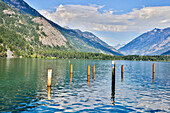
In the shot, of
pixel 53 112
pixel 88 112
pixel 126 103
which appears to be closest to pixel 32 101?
pixel 53 112

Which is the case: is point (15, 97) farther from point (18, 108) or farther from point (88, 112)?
point (88, 112)

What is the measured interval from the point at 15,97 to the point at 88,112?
13.4m

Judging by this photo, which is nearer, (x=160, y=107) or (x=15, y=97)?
(x=160, y=107)

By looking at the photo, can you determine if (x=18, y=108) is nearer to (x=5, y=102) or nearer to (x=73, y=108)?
(x=5, y=102)

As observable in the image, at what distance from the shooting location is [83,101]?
2916 centimetres

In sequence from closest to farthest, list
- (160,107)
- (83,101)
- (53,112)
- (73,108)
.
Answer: (53,112) → (73,108) → (160,107) → (83,101)

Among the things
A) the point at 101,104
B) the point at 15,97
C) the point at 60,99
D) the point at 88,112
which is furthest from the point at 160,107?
the point at 15,97

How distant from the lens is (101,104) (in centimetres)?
2758

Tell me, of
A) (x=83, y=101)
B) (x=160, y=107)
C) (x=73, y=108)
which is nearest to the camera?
(x=73, y=108)

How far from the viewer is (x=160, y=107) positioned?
2709 centimetres

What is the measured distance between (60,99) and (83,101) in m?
3.89

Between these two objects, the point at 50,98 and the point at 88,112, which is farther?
the point at 50,98

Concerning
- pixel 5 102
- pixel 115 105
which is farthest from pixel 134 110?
pixel 5 102

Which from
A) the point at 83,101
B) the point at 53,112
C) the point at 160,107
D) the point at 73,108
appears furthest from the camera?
the point at 83,101
